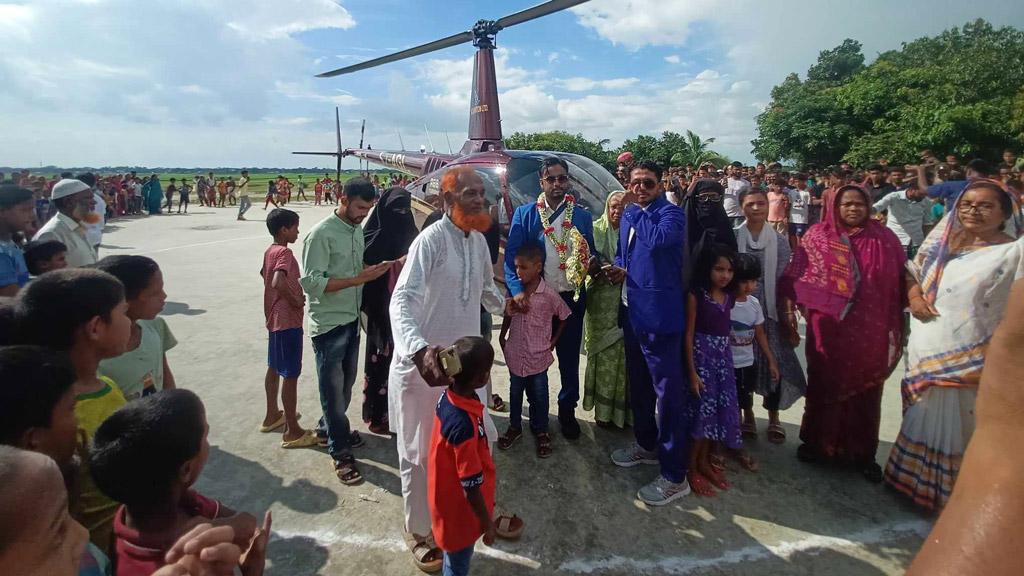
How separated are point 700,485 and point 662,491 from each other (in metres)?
0.28

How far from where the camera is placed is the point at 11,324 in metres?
1.59

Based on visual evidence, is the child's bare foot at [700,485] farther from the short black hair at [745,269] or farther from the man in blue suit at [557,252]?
the short black hair at [745,269]

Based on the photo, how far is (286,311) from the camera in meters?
3.40

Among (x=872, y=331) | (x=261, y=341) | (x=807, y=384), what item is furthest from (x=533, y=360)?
(x=261, y=341)

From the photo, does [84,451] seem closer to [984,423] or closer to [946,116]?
[984,423]

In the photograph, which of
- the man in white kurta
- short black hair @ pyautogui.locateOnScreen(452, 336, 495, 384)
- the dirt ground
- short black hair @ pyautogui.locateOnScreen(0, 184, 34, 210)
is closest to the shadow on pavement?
the dirt ground

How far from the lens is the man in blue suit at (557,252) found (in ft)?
11.6

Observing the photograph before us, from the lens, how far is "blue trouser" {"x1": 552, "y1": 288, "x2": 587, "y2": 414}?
3.61 metres

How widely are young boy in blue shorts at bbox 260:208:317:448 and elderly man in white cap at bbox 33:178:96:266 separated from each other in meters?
1.82

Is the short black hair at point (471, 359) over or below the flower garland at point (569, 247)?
below

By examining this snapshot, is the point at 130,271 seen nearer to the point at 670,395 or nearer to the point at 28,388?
the point at 28,388

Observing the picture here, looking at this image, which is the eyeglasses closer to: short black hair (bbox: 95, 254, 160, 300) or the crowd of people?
the crowd of people

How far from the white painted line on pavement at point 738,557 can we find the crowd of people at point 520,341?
0.35 m

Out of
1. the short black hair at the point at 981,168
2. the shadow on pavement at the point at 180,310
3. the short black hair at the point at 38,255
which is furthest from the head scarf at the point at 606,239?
the short black hair at the point at 981,168
